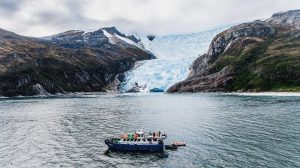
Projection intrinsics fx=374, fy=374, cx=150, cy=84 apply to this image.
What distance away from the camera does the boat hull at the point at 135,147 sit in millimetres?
85438

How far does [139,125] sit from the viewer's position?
125 meters

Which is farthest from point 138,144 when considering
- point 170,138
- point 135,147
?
point 170,138

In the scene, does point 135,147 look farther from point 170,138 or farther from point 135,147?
point 170,138

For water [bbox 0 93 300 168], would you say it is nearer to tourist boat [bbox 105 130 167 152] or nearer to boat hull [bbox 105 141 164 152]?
boat hull [bbox 105 141 164 152]

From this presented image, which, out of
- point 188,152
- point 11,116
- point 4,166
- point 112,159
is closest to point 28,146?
point 4,166

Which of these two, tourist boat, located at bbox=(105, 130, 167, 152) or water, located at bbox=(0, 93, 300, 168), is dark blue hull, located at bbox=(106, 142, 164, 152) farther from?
water, located at bbox=(0, 93, 300, 168)

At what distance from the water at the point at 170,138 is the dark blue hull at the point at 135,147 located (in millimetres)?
2201

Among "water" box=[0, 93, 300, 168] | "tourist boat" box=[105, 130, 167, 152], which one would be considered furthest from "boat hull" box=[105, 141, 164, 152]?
"water" box=[0, 93, 300, 168]

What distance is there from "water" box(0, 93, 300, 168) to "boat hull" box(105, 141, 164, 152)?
2175mm

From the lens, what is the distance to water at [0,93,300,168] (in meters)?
76.1

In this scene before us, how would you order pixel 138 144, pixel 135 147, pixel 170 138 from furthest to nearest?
Answer: pixel 170 138
pixel 135 147
pixel 138 144

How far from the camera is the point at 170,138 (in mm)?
99938

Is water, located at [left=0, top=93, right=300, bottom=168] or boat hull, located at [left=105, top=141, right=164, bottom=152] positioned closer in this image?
water, located at [left=0, top=93, right=300, bottom=168]

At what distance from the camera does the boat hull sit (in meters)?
85.4
